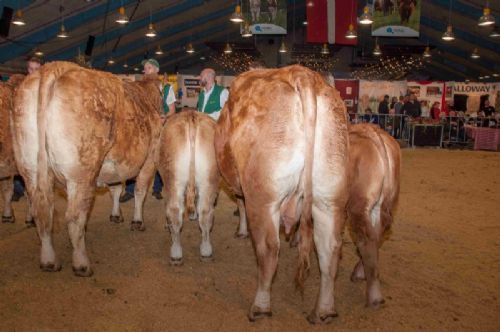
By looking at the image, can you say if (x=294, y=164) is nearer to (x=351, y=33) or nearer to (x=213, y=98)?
(x=213, y=98)

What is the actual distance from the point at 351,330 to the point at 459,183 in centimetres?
787

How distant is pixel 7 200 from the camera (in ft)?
20.7

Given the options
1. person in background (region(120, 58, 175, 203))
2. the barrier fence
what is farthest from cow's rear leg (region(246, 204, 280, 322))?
the barrier fence

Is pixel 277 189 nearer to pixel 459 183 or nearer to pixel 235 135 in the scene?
pixel 235 135

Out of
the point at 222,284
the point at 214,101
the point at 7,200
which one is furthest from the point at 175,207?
the point at 7,200

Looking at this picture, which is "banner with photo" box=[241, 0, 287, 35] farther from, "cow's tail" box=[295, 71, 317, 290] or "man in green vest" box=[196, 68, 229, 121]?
"cow's tail" box=[295, 71, 317, 290]

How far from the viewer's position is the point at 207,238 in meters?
4.83

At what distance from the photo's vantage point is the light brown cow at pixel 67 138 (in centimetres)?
392

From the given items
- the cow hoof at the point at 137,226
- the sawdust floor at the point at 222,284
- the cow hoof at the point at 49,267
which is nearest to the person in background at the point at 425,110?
the sawdust floor at the point at 222,284

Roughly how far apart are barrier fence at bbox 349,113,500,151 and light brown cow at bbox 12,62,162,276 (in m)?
16.3

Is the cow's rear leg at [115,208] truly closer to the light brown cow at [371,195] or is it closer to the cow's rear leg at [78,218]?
the cow's rear leg at [78,218]

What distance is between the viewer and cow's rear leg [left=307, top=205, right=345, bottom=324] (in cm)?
329

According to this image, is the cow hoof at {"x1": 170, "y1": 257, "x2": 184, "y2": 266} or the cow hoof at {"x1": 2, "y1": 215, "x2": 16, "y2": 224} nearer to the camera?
the cow hoof at {"x1": 170, "y1": 257, "x2": 184, "y2": 266}

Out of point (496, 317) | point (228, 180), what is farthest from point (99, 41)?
point (496, 317)
